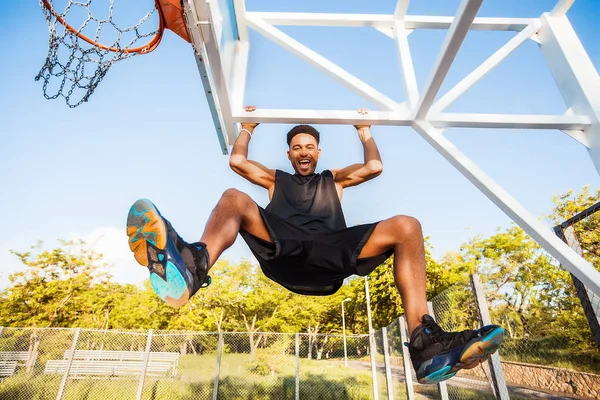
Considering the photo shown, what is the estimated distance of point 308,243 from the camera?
1898 mm

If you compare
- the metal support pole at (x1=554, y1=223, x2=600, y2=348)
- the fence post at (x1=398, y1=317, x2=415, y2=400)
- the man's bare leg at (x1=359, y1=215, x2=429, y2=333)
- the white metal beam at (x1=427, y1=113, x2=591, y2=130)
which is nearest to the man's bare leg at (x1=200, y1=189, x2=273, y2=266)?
the man's bare leg at (x1=359, y1=215, x2=429, y2=333)

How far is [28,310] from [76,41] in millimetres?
14687

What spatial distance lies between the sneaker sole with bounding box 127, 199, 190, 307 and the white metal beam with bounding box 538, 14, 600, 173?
8.75ft

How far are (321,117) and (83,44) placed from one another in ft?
7.69

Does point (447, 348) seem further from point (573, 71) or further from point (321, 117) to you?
point (573, 71)

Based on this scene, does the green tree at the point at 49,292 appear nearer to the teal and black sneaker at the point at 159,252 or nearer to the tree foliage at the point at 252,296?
the tree foliage at the point at 252,296

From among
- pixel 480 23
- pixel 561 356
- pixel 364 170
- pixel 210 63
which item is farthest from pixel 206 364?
pixel 480 23

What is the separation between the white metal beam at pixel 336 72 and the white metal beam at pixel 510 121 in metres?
0.35

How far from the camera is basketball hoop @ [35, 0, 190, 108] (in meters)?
3.14

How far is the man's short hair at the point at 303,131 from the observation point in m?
2.56

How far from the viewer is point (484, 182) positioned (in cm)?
221

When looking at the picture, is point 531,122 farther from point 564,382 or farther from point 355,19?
point 564,382

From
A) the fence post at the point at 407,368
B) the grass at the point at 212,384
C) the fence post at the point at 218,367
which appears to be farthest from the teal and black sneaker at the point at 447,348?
the fence post at the point at 218,367

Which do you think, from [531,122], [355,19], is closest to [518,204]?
[531,122]
